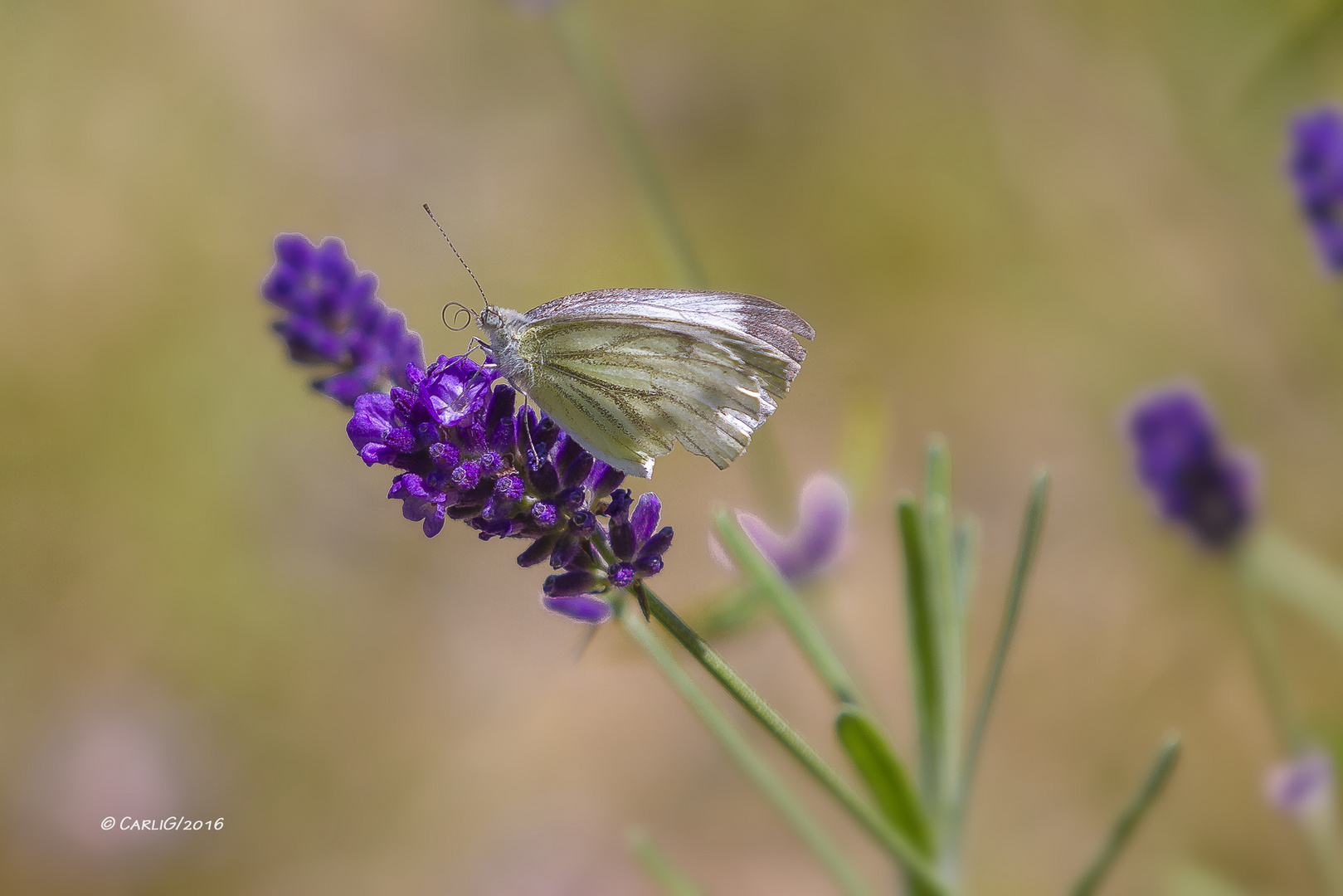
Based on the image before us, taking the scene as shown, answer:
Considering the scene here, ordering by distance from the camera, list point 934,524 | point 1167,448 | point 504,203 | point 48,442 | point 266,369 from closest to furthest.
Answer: point 934,524, point 1167,448, point 48,442, point 266,369, point 504,203

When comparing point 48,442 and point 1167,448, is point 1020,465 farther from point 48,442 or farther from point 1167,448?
point 48,442

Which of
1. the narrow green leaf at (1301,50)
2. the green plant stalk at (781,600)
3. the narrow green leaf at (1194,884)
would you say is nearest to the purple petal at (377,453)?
the green plant stalk at (781,600)

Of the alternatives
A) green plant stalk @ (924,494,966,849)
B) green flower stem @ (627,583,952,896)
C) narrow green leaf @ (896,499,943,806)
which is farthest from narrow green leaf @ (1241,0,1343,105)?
green flower stem @ (627,583,952,896)

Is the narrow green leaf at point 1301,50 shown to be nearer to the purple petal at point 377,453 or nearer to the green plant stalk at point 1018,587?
the green plant stalk at point 1018,587

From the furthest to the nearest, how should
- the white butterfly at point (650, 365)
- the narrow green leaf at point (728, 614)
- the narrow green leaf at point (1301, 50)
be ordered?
1. the narrow green leaf at point (728, 614)
2. the narrow green leaf at point (1301, 50)
3. the white butterfly at point (650, 365)

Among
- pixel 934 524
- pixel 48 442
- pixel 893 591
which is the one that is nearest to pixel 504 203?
pixel 48 442
